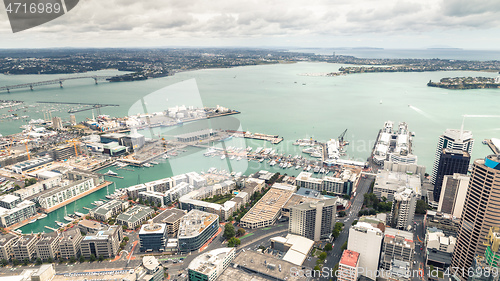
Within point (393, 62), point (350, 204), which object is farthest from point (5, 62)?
point (393, 62)

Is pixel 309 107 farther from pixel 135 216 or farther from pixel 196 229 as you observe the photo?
pixel 196 229

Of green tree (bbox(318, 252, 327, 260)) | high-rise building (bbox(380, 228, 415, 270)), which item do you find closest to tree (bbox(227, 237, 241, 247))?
green tree (bbox(318, 252, 327, 260))

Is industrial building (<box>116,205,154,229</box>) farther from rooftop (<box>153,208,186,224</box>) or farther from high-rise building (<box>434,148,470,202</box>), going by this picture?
high-rise building (<box>434,148,470,202</box>)

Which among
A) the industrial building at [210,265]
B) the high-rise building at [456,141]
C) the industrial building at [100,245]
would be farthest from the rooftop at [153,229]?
the high-rise building at [456,141]

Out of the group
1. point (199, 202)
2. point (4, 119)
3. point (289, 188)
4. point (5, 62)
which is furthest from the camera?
point (5, 62)

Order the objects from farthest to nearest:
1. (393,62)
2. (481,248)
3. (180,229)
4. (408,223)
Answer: (393,62) → (408,223) → (180,229) → (481,248)

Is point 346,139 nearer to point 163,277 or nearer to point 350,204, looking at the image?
point 350,204

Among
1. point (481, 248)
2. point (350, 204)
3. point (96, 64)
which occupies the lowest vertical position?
point (350, 204)
